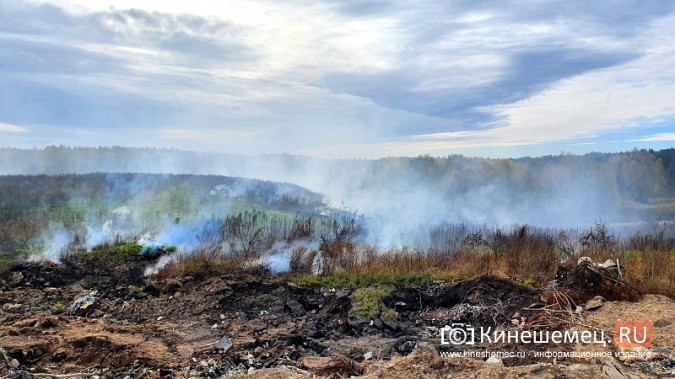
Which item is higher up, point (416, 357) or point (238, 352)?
point (416, 357)

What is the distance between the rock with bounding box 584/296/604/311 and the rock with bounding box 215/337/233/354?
21.0ft

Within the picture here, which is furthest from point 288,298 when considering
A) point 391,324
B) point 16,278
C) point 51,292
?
point 16,278

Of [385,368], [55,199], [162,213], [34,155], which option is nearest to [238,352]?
[385,368]

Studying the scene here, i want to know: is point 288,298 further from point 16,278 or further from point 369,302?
point 16,278

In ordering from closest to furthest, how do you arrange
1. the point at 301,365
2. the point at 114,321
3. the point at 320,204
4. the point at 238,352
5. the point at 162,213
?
the point at 301,365 < the point at 238,352 < the point at 114,321 < the point at 162,213 < the point at 320,204

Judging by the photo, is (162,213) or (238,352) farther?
(162,213)

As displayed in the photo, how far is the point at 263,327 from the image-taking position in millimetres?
8469

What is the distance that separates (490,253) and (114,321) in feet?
31.1

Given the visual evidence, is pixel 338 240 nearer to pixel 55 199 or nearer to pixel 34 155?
pixel 55 199

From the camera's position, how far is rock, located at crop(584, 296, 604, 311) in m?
8.16

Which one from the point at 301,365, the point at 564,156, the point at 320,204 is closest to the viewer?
the point at 301,365

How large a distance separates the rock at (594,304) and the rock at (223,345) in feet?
21.0

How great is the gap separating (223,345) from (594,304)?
6691 millimetres

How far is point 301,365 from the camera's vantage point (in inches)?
259
